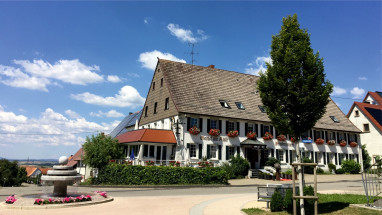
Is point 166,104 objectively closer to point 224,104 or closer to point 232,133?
point 224,104

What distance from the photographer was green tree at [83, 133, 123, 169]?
25.4m

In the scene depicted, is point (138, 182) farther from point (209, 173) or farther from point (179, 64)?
point (179, 64)

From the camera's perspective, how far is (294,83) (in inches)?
443

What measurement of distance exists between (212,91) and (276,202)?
22507mm

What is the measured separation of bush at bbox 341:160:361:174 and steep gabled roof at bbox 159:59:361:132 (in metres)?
4.43

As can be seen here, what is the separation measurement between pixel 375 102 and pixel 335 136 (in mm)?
16805

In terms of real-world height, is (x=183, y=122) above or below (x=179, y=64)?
below

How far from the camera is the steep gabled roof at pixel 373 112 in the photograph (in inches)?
1615

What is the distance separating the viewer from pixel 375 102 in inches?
→ 1885

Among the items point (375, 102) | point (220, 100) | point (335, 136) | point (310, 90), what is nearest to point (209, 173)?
point (220, 100)

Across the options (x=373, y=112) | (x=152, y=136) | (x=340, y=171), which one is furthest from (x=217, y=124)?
(x=373, y=112)

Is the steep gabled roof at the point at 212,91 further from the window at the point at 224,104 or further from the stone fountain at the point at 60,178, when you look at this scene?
the stone fountain at the point at 60,178

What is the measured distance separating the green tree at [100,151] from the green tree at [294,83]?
18.1m

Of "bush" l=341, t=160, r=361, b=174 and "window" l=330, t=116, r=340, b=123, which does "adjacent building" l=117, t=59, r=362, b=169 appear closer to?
"window" l=330, t=116, r=340, b=123
